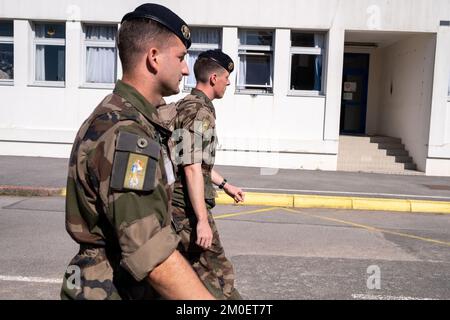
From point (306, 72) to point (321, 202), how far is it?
5474mm

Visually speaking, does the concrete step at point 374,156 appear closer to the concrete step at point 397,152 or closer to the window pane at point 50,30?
the concrete step at point 397,152

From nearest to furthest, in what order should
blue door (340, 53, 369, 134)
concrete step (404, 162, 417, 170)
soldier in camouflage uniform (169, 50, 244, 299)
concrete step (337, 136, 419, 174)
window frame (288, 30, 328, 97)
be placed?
1. soldier in camouflage uniform (169, 50, 244, 299)
2. window frame (288, 30, 328, 97)
3. concrete step (337, 136, 419, 174)
4. concrete step (404, 162, 417, 170)
5. blue door (340, 53, 369, 134)

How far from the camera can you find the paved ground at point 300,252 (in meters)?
4.11

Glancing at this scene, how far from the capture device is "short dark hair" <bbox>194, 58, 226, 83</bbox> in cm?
314

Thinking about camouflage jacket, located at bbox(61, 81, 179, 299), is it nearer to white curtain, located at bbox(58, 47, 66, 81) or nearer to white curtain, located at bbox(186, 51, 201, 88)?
white curtain, located at bbox(186, 51, 201, 88)

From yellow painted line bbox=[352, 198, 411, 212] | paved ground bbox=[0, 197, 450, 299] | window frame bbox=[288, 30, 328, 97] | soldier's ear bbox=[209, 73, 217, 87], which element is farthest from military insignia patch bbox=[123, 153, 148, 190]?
window frame bbox=[288, 30, 328, 97]

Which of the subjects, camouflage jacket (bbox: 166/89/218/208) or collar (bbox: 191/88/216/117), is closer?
camouflage jacket (bbox: 166/89/218/208)

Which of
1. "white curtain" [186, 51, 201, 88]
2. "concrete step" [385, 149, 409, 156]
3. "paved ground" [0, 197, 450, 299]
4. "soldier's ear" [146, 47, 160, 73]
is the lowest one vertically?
"paved ground" [0, 197, 450, 299]

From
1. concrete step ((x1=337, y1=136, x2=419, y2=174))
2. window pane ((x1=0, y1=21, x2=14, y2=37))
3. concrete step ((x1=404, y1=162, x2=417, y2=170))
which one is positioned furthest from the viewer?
window pane ((x1=0, y1=21, x2=14, y2=37))

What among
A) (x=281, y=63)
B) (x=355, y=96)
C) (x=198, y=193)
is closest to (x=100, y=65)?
(x=281, y=63)

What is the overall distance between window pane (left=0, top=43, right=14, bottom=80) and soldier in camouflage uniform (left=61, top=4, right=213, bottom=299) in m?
13.1

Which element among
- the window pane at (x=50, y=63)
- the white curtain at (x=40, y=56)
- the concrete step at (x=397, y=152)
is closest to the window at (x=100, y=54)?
the window pane at (x=50, y=63)

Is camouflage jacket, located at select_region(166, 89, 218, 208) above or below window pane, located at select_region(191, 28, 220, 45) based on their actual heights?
below

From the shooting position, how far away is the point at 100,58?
12.9 metres
